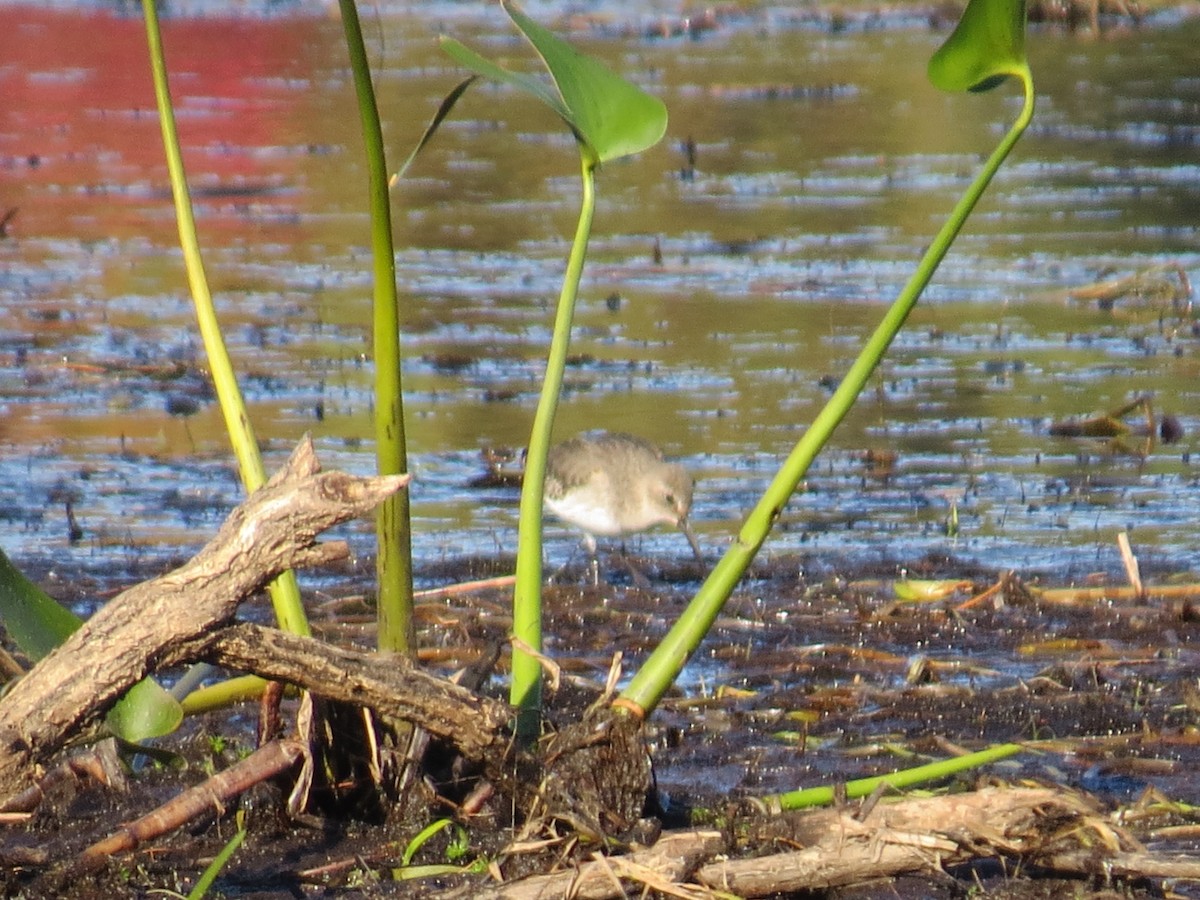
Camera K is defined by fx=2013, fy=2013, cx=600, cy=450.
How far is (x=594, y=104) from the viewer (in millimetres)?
3850

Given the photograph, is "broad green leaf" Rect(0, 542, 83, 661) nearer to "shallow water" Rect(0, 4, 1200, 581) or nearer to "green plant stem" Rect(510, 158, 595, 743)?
"green plant stem" Rect(510, 158, 595, 743)

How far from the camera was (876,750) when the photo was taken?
174 inches

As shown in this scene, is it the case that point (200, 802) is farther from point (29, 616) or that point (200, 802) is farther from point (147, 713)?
point (29, 616)

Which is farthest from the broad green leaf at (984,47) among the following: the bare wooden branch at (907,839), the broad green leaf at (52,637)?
the broad green leaf at (52,637)

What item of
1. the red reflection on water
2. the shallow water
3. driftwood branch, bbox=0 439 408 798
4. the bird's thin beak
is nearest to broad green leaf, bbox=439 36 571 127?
driftwood branch, bbox=0 439 408 798

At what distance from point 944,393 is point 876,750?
444 cm

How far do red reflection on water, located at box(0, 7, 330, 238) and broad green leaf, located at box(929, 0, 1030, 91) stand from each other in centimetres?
970

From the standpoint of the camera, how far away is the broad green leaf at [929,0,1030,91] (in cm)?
393

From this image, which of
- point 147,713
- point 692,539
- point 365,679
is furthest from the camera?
point 692,539

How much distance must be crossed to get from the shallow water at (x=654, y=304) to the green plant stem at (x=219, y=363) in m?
0.91

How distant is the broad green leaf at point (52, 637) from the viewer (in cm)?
364

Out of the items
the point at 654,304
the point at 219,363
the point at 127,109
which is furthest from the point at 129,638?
the point at 127,109

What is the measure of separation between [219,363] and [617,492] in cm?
262

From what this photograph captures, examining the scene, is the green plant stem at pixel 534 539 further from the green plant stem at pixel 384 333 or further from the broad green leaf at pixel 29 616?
the broad green leaf at pixel 29 616
